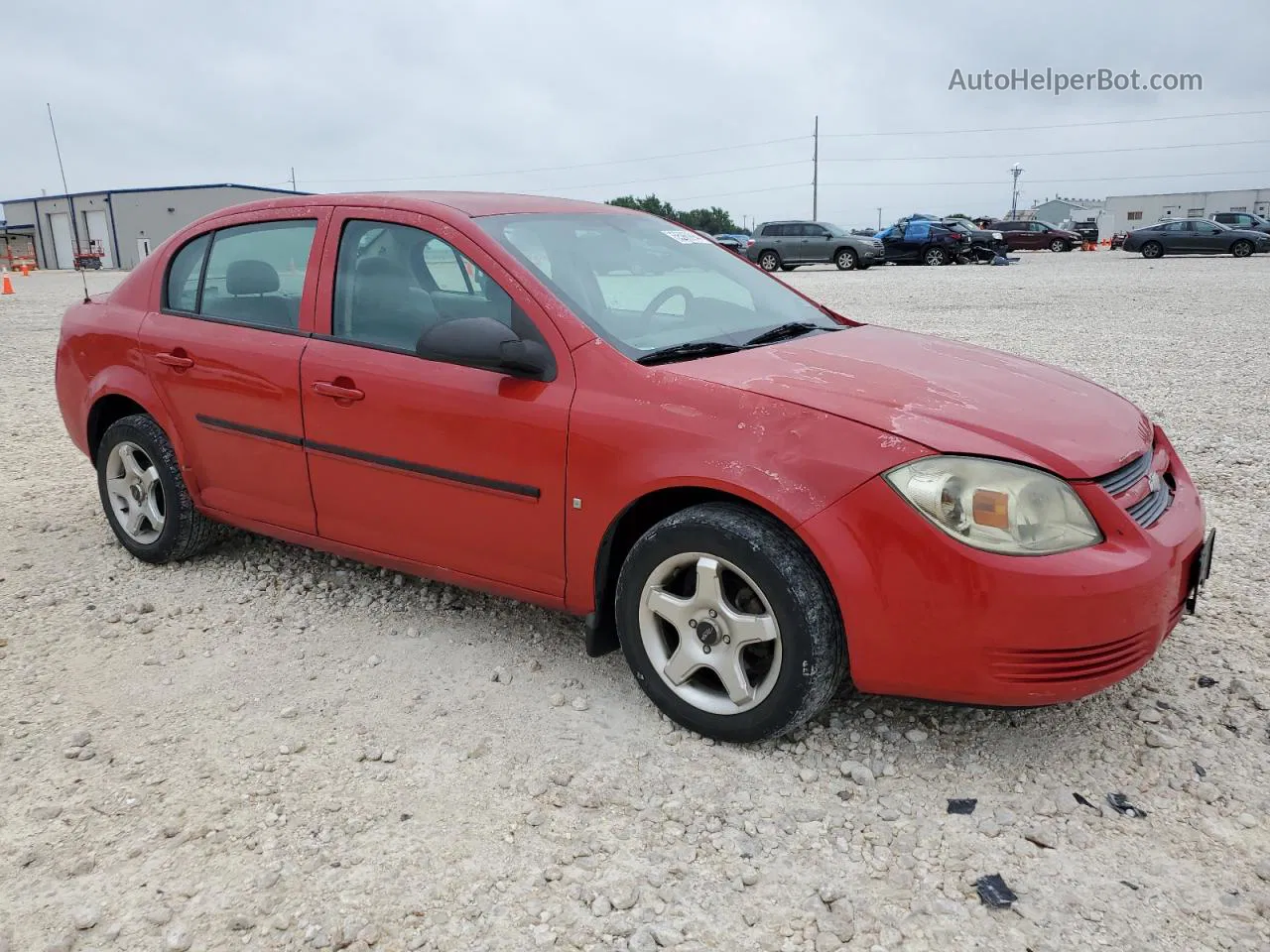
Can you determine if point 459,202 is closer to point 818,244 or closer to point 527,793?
point 527,793

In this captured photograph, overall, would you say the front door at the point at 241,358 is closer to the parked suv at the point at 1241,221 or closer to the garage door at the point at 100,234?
the parked suv at the point at 1241,221

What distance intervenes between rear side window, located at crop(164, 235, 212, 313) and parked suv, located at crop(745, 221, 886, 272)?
25730mm

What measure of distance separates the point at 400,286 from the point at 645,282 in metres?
0.88

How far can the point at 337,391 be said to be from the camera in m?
3.38

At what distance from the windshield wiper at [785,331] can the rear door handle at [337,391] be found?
4.47ft

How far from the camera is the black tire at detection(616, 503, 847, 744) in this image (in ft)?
8.43

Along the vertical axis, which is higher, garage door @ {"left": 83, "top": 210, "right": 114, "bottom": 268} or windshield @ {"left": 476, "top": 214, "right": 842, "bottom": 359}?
garage door @ {"left": 83, "top": 210, "right": 114, "bottom": 268}

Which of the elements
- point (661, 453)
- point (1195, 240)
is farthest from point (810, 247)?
point (661, 453)

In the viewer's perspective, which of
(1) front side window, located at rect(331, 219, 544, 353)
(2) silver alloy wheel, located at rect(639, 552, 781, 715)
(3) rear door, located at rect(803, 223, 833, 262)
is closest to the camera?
(2) silver alloy wheel, located at rect(639, 552, 781, 715)

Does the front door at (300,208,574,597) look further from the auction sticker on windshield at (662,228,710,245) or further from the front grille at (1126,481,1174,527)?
the front grille at (1126,481,1174,527)

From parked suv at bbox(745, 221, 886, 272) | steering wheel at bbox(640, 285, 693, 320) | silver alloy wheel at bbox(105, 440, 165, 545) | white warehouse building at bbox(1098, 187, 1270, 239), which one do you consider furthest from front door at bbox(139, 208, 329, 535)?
white warehouse building at bbox(1098, 187, 1270, 239)

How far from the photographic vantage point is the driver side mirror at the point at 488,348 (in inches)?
114

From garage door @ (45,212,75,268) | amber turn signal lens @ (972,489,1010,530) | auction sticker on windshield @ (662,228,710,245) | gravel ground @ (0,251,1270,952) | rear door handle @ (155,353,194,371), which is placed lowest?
gravel ground @ (0,251,1270,952)

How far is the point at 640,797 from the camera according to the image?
2.61 meters
